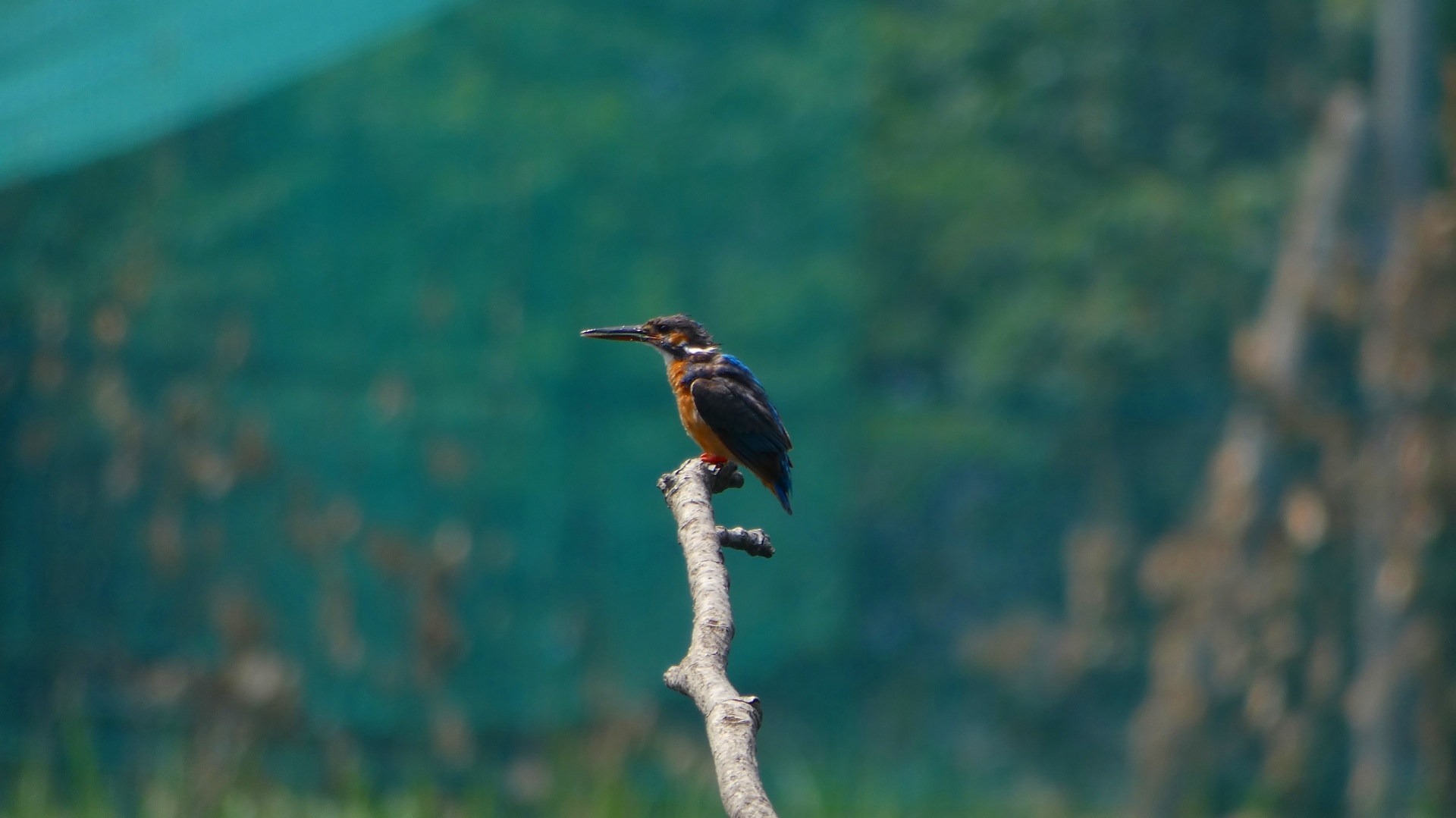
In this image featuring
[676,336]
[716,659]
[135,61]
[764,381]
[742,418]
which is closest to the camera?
[716,659]

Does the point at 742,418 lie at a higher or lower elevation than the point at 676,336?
lower

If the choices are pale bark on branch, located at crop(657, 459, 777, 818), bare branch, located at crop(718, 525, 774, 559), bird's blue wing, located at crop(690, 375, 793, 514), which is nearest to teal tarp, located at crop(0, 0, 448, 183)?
bird's blue wing, located at crop(690, 375, 793, 514)

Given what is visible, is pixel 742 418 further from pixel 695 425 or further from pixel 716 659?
pixel 716 659

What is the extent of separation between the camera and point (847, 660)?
5512 millimetres

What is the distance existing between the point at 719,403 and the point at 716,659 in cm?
141

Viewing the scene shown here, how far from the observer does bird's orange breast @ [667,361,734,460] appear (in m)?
2.80

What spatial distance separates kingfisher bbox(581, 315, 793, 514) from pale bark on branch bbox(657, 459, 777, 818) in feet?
2.48

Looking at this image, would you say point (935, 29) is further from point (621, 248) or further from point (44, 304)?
point (44, 304)

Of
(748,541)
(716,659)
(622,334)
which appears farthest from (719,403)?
(716,659)

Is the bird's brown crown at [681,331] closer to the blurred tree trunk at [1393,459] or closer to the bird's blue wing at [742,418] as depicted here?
the bird's blue wing at [742,418]

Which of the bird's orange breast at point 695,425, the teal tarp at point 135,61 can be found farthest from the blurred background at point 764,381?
the bird's orange breast at point 695,425

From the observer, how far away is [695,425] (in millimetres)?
2842

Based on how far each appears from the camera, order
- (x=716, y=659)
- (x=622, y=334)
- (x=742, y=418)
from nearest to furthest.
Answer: (x=716, y=659), (x=742, y=418), (x=622, y=334)

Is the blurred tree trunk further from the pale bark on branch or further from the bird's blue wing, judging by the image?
the pale bark on branch
